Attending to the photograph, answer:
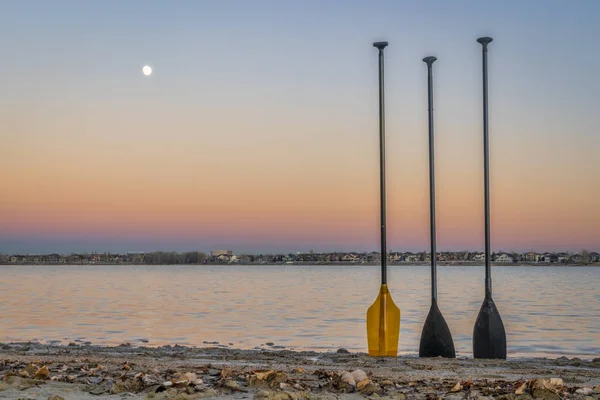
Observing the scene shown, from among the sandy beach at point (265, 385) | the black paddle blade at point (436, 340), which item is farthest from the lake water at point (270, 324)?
the sandy beach at point (265, 385)

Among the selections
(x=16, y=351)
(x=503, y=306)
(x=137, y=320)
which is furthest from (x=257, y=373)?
(x=503, y=306)

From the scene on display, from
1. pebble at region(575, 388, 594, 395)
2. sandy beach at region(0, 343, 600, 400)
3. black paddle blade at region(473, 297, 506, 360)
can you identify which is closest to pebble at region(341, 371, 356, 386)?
sandy beach at region(0, 343, 600, 400)

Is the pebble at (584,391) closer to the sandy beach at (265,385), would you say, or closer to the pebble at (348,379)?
the sandy beach at (265,385)

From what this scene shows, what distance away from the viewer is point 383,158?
1848 cm

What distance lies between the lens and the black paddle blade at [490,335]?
17.1 metres

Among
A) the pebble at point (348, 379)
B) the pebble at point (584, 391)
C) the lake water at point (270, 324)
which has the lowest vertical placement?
the lake water at point (270, 324)

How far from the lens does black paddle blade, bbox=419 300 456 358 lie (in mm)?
17547

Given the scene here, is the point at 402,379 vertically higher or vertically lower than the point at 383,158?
lower

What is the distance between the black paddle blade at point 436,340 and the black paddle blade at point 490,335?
671mm

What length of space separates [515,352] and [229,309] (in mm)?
23022

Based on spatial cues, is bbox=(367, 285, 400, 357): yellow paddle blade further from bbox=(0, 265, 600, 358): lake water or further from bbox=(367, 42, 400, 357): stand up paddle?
bbox=(0, 265, 600, 358): lake water

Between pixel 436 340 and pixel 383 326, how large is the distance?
131cm

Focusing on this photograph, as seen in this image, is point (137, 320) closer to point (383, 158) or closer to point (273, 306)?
point (273, 306)

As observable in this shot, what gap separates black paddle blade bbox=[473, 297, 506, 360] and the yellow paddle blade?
188cm
